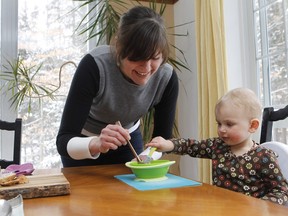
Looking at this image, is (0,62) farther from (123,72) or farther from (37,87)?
(123,72)

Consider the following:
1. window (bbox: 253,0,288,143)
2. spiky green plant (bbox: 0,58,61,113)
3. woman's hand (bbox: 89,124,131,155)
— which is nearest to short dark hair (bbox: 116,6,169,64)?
woman's hand (bbox: 89,124,131,155)

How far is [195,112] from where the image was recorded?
2801 mm

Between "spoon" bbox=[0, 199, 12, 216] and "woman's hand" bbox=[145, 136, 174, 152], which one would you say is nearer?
"spoon" bbox=[0, 199, 12, 216]

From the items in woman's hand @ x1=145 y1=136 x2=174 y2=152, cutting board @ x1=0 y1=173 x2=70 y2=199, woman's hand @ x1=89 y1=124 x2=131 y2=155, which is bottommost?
cutting board @ x1=0 y1=173 x2=70 y2=199

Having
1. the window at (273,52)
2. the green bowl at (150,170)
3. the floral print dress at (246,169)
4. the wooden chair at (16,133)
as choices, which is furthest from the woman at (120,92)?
the window at (273,52)

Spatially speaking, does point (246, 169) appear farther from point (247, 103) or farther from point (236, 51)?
point (236, 51)

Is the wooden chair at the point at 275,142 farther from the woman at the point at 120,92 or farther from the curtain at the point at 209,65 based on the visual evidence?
the curtain at the point at 209,65

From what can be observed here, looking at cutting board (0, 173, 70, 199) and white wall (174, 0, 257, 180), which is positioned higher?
white wall (174, 0, 257, 180)

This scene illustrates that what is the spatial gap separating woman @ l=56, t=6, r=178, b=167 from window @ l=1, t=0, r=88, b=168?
150 cm

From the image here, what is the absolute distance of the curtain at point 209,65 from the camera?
88.6 inches

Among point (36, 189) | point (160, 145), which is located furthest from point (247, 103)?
point (36, 189)

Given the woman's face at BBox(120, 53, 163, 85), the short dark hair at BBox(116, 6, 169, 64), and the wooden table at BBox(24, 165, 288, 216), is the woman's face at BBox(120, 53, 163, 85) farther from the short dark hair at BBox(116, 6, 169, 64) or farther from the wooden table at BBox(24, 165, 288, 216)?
the wooden table at BBox(24, 165, 288, 216)

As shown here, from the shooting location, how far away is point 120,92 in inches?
51.8

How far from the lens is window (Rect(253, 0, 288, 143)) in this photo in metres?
2.12
